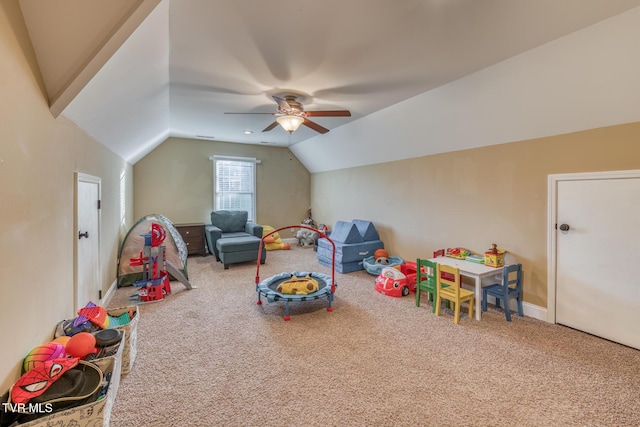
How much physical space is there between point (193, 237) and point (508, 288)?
580cm

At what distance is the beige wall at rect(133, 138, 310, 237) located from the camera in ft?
20.1

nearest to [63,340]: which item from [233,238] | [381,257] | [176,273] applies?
[176,273]

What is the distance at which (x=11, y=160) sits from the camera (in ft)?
4.68

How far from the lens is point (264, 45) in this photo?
240 centimetres

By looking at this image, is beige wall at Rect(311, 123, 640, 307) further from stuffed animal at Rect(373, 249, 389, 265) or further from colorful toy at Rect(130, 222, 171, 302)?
colorful toy at Rect(130, 222, 171, 302)

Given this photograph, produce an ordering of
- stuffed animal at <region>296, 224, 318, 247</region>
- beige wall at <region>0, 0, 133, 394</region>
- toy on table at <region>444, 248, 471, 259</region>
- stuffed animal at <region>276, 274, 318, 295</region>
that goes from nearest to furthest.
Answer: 1. beige wall at <region>0, 0, 133, 394</region>
2. stuffed animal at <region>276, 274, 318, 295</region>
3. toy on table at <region>444, 248, 471, 259</region>
4. stuffed animal at <region>296, 224, 318, 247</region>

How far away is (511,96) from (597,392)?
8.85 feet

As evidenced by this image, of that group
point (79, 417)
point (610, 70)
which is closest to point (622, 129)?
point (610, 70)

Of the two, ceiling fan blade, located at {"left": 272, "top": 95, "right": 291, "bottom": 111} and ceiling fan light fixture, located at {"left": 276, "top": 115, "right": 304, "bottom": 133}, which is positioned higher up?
ceiling fan blade, located at {"left": 272, "top": 95, "right": 291, "bottom": 111}

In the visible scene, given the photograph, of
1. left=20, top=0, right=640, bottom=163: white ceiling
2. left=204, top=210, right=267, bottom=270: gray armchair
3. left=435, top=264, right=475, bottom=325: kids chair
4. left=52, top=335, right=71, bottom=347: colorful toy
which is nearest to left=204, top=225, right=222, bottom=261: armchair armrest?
left=204, top=210, right=267, bottom=270: gray armchair

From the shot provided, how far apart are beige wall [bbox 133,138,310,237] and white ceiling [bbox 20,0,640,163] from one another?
2.78 m

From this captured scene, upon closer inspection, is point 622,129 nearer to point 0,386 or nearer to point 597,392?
point 597,392

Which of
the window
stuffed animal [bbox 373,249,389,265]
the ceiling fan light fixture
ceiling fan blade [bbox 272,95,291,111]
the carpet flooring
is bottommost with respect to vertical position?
the carpet flooring

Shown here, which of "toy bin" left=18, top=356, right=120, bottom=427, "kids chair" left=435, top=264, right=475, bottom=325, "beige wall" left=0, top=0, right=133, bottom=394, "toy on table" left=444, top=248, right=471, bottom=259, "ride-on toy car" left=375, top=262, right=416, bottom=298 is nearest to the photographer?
"toy bin" left=18, top=356, right=120, bottom=427
